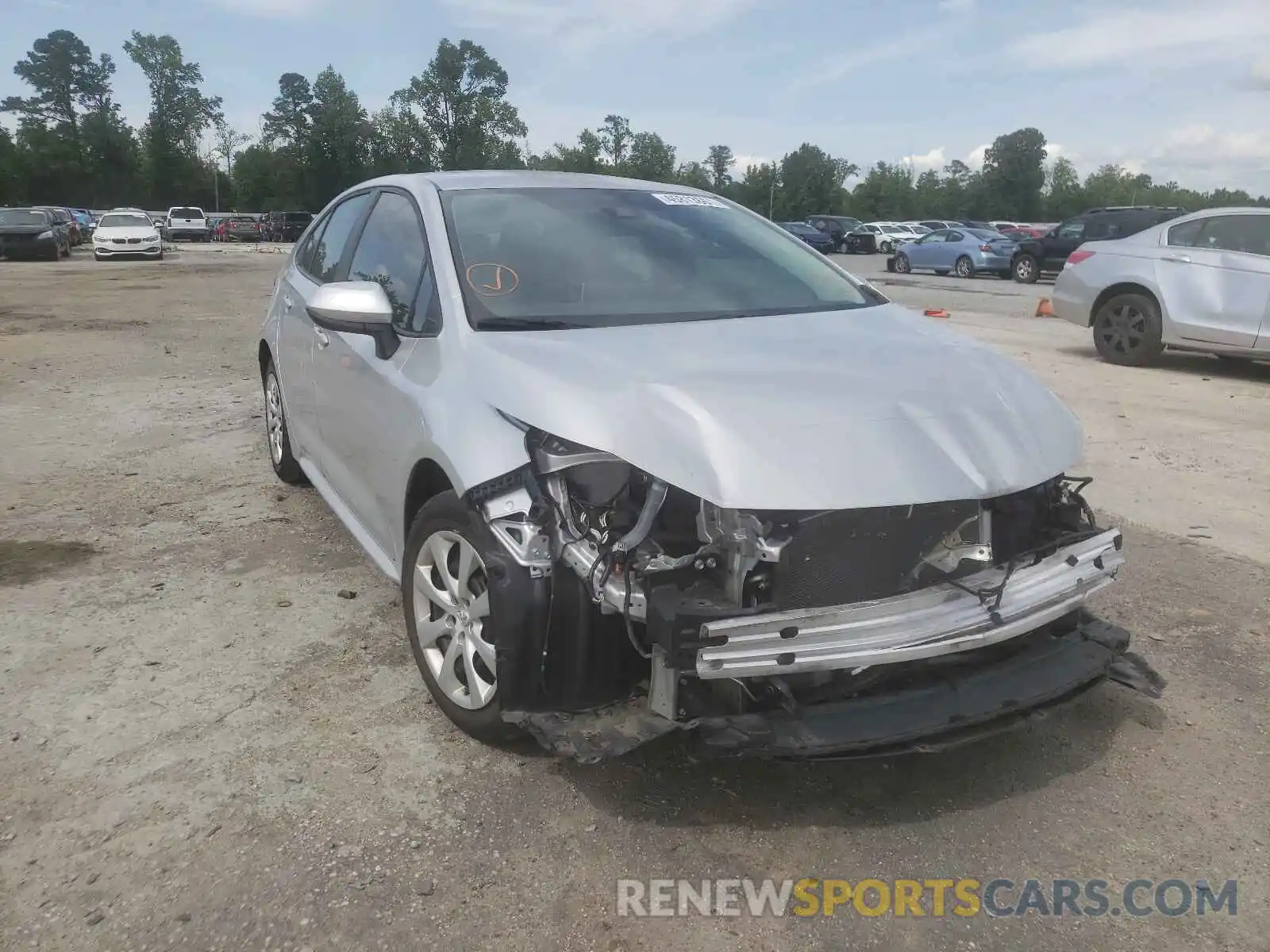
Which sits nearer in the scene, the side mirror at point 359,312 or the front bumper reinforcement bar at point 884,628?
the front bumper reinforcement bar at point 884,628

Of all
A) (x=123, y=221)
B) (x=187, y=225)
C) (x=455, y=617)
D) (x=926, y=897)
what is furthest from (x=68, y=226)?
(x=926, y=897)

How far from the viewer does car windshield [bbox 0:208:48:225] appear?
93.6ft

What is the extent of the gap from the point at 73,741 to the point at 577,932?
173cm

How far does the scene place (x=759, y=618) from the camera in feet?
7.90

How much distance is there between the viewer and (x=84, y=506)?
17.3 feet

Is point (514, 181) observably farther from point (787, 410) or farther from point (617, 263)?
point (787, 410)

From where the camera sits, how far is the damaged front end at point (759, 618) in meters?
2.43

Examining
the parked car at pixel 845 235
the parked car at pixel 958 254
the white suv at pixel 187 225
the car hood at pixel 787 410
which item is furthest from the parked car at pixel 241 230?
the car hood at pixel 787 410

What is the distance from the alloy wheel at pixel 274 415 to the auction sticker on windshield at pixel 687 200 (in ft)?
7.83

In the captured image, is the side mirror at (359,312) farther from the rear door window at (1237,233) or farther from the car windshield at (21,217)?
the car windshield at (21,217)

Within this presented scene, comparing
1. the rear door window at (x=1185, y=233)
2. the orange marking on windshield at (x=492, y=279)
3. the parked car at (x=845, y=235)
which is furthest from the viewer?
the parked car at (x=845, y=235)

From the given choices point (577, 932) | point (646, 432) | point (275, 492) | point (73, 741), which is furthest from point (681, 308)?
point (275, 492)

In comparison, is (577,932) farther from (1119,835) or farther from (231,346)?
(231,346)

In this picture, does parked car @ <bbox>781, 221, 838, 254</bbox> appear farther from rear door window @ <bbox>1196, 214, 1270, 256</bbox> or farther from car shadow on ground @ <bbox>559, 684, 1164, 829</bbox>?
car shadow on ground @ <bbox>559, 684, 1164, 829</bbox>
